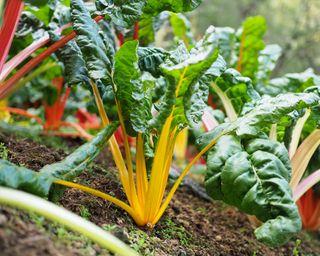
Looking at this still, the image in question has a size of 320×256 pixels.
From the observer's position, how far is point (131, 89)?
62.2 inches

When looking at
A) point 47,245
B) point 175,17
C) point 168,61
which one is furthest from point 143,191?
point 175,17

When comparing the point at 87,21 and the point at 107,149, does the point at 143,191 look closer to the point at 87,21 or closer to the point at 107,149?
the point at 87,21

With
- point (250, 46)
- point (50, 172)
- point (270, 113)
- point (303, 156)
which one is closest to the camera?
point (50, 172)

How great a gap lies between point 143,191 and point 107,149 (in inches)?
47.3

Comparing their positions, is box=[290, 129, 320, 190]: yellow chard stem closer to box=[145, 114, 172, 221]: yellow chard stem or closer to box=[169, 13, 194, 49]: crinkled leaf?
box=[145, 114, 172, 221]: yellow chard stem

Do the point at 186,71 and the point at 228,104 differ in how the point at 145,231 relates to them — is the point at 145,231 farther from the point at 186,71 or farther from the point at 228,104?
the point at 228,104

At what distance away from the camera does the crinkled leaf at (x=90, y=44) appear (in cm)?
159

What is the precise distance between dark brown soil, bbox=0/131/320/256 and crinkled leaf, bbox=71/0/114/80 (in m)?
0.44

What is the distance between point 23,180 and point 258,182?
0.74 m

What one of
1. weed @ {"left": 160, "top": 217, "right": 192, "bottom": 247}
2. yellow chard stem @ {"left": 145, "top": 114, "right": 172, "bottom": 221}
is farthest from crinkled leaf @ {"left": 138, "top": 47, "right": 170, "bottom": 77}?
weed @ {"left": 160, "top": 217, "right": 192, "bottom": 247}

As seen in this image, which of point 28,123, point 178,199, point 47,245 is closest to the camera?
point 47,245

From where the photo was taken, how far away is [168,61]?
1.57 meters

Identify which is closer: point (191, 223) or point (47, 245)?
point (47, 245)

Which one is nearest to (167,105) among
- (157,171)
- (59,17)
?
(157,171)
